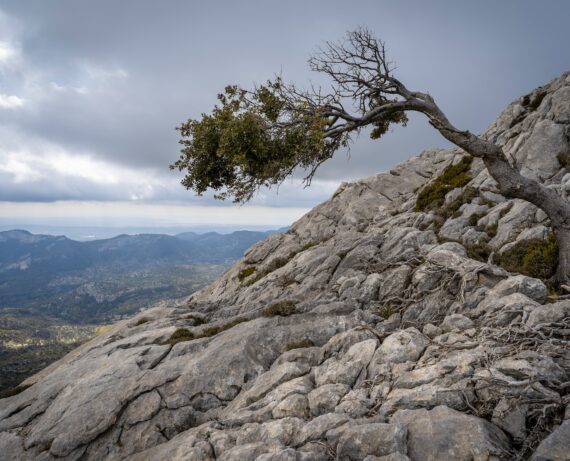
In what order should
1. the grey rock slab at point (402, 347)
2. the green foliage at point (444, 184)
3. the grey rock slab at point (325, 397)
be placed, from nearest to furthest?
1. the grey rock slab at point (325, 397)
2. the grey rock slab at point (402, 347)
3. the green foliage at point (444, 184)

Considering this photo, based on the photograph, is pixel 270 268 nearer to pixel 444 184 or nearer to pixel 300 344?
pixel 444 184

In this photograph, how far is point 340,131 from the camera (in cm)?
1853

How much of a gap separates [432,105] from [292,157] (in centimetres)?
798

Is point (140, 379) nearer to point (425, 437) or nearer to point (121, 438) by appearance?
point (121, 438)

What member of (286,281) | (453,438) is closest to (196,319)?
(286,281)

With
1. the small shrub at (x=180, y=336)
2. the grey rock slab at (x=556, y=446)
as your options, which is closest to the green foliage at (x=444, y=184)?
the small shrub at (x=180, y=336)

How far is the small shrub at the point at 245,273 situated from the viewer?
147ft

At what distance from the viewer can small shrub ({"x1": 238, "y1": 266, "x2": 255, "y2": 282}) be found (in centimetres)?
4485

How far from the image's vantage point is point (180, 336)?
22.8 m

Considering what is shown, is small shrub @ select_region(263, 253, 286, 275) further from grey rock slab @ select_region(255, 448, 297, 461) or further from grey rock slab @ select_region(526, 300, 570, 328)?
grey rock slab @ select_region(255, 448, 297, 461)

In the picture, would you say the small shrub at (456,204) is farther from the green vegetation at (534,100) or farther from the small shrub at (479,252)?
the green vegetation at (534,100)

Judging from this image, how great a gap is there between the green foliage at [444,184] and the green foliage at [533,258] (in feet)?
43.8

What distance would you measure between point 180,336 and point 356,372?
45.8 feet

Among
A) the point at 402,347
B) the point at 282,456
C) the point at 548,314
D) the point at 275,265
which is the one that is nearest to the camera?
the point at 282,456
